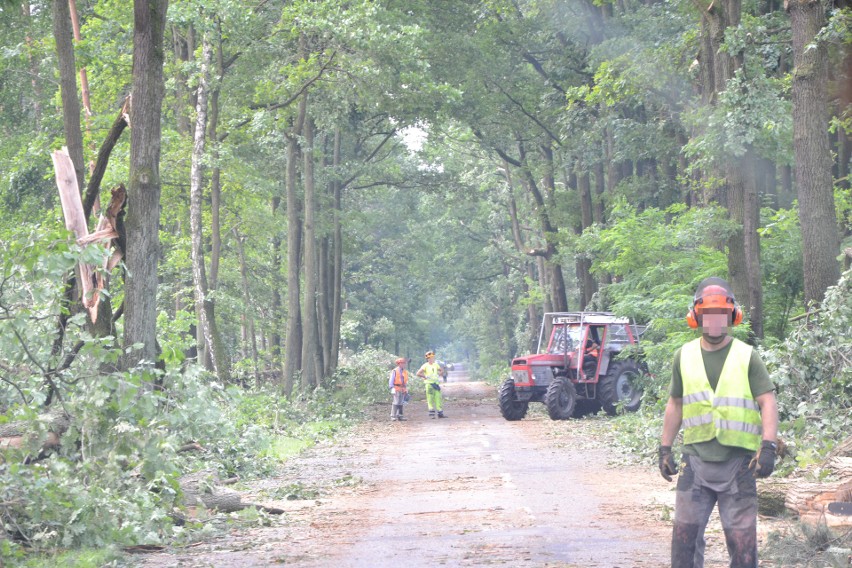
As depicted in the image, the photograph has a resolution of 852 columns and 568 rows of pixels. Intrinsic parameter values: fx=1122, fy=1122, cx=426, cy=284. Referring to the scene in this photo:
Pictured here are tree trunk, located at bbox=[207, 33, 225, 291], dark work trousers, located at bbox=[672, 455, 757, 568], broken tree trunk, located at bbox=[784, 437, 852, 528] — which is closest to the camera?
dark work trousers, located at bbox=[672, 455, 757, 568]

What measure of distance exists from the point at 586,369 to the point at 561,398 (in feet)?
4.35

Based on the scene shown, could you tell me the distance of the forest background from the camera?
36.6 feet

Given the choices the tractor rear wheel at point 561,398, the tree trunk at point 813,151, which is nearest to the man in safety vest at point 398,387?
the tractor rear wheel at point 561,398

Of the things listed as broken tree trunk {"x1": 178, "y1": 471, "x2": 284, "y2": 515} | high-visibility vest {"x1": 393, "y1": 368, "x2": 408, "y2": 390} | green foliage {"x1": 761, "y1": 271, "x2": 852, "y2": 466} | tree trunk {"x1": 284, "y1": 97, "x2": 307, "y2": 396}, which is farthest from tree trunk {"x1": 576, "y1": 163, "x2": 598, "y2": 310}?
broken tree trunk {"x1": 178, "y1": 471, "x2": 284, "y2": 515}

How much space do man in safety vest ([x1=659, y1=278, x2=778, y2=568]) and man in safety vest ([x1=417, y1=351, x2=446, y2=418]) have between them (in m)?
21.7

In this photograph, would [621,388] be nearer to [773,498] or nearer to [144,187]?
[144,187]

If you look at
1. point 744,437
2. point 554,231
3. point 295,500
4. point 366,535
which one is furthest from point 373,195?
point 744,437

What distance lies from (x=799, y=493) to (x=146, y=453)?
6.21m

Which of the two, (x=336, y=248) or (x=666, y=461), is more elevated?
(x=336, y=248)

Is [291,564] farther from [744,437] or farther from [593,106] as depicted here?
[593,106]

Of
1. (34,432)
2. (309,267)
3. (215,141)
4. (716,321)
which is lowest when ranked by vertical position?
(34,432)

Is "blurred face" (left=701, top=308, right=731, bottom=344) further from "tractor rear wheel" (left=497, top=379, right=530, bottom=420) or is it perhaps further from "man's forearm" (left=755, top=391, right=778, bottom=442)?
"tractor rear wheel" (left=497, top=379, right=530, bottom=420)

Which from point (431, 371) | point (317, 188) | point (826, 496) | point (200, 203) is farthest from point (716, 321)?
point (317, 188)

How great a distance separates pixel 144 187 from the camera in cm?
1402
